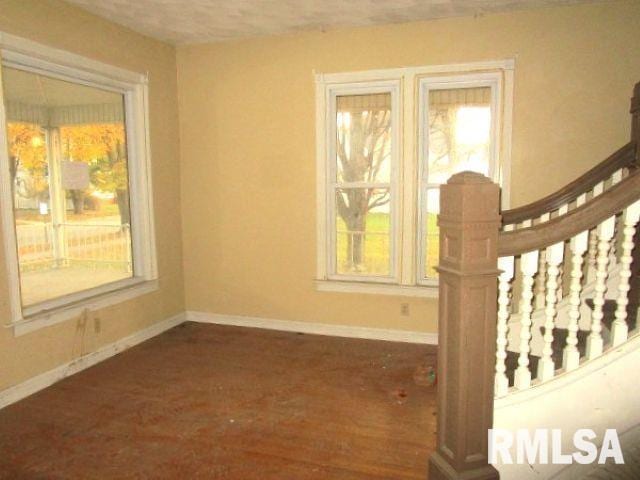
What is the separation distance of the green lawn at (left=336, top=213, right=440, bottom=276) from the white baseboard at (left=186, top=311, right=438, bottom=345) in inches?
21.0

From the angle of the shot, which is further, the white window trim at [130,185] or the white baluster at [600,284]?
the white window trim at [130,185]

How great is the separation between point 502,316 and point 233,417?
173 centimetres

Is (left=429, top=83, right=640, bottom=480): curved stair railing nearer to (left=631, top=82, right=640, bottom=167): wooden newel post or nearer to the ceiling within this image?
(left=631, top=82, right=640, bottom=167): wooden newel post

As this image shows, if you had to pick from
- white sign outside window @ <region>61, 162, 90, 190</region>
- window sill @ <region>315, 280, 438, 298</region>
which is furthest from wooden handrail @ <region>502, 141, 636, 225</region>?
white sign outside window @ <region>61, 162, 90, 190</region>

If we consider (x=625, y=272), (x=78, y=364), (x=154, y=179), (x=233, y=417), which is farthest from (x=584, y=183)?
(x=78, y=364)

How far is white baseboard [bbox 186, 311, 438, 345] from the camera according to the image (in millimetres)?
4004

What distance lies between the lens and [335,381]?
321 centimetres

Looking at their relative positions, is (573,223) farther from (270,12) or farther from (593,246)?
(270,12)

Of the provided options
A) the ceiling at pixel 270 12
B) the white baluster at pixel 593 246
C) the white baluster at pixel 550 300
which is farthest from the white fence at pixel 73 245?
the white baluster at pixel 593 246

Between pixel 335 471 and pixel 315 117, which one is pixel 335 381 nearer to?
pixel 335 471

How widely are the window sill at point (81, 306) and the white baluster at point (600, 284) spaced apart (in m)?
3.31

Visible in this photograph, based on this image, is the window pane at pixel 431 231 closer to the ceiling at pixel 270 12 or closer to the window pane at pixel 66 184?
the ceiling at pixel 270 12

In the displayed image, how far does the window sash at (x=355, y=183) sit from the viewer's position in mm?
3904

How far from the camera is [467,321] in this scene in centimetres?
172
